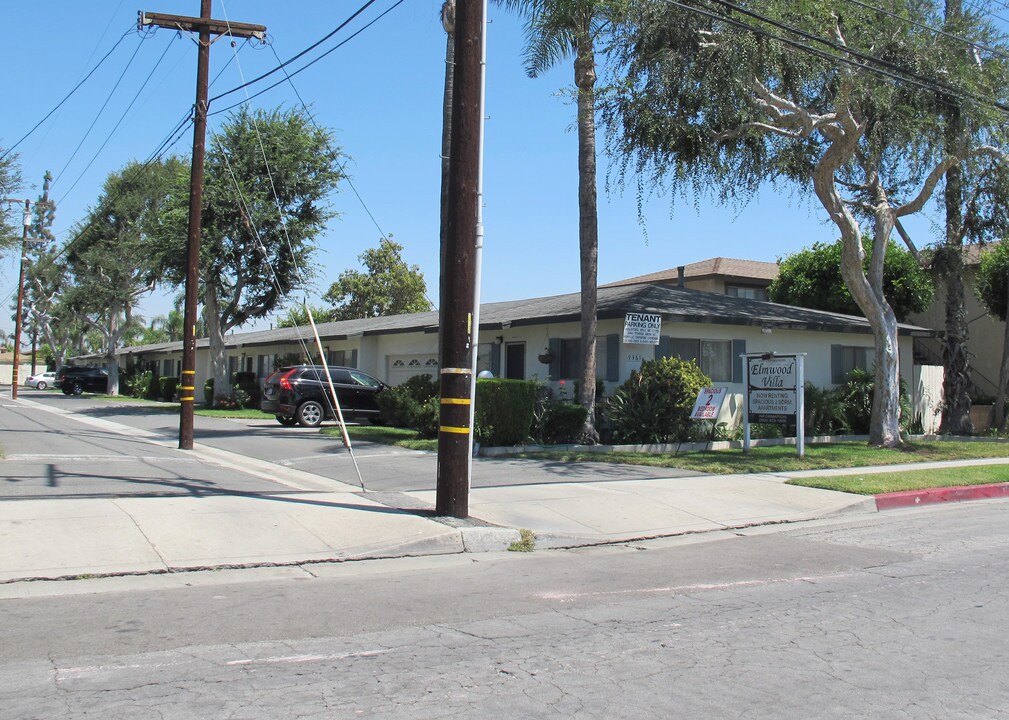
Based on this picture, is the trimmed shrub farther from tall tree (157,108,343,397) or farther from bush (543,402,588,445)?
tall tree (157,108,343,397)

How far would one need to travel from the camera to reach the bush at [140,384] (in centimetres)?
4817

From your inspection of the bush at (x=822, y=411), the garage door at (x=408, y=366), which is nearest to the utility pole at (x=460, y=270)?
the bush at (x=822, y=411)

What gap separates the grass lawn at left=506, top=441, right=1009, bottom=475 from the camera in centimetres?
1599

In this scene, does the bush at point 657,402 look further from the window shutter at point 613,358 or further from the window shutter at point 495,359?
the window shutter at point 495,359

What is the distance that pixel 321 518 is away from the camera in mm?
9969

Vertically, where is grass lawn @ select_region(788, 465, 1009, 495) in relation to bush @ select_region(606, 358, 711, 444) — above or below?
below

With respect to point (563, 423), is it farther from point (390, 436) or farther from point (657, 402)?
point (390, 436)

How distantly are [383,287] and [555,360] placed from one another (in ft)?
131

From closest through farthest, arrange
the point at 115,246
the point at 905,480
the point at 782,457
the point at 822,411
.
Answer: the point at 905,480 → the point at 782,457 → the point at 822,411 → the point at 115,246

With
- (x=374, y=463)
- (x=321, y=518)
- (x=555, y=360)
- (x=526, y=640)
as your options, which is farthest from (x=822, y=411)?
(x=526, y=640)

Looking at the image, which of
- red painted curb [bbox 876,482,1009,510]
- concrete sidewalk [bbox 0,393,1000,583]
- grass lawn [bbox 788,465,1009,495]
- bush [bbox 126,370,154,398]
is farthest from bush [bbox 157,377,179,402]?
red painted curb [bbox 876,482,1009,510]

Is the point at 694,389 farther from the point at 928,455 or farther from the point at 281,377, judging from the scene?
the point at 281,377

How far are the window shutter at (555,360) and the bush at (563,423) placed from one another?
10.3 feet

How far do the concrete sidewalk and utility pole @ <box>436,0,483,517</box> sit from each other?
635mm
